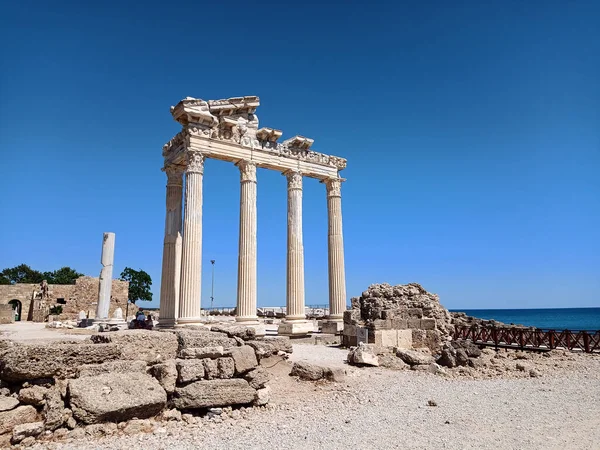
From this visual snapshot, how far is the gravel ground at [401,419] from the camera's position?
238 inches

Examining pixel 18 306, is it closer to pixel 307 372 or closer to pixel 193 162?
pixel 193 162

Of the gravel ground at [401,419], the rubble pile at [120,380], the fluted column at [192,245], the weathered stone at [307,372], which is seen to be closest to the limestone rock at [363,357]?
the gravel ground at [401,419]

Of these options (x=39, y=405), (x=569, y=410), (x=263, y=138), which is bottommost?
(x=569, y=410)

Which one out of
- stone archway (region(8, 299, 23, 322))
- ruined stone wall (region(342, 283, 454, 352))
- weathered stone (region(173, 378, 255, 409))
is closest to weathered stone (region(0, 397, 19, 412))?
weathered stone (region(173, 378, 255, 409))

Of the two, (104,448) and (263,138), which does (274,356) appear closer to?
(104,448)

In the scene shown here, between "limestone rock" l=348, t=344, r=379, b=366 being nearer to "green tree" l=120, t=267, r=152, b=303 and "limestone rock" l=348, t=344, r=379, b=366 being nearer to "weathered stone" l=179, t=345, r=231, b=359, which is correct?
"weathered stone" l=179, t=345, r=231, b=359

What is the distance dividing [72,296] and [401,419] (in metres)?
40.0

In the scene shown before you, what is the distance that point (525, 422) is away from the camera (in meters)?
7.06

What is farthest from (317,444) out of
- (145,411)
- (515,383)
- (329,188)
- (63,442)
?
(329,188)

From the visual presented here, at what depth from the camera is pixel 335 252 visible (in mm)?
22047

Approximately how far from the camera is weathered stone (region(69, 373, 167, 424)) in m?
6.14

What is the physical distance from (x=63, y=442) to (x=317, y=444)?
3.54 meters

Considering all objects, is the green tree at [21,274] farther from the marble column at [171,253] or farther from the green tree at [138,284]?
the marble column at [171,253]

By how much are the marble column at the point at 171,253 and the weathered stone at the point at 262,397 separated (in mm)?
10310
